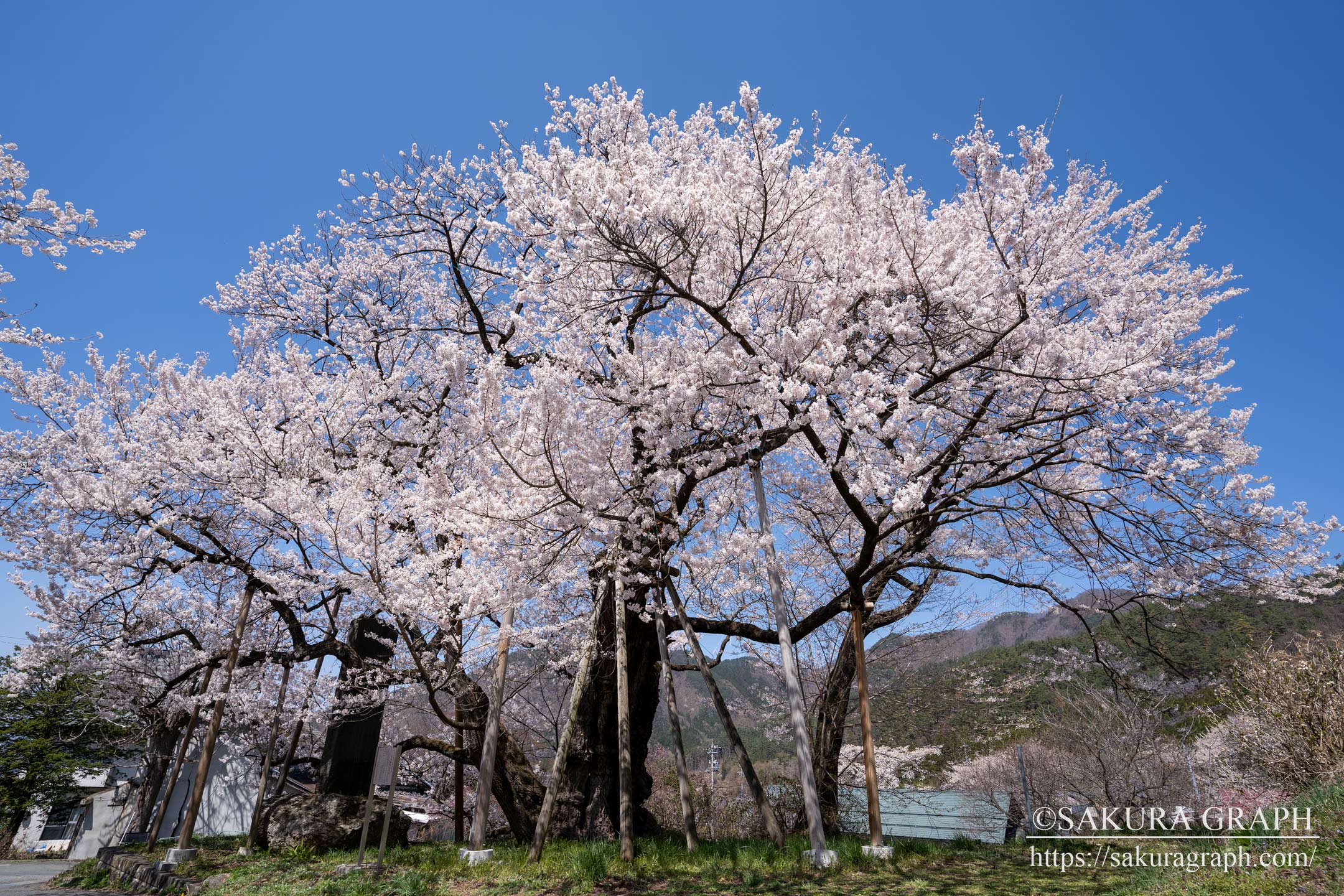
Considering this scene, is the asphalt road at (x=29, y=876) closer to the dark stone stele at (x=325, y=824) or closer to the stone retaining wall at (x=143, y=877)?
the stone retaining wall at (x=143, y=877)

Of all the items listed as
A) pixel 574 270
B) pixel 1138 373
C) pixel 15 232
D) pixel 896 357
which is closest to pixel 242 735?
pixel 15 232

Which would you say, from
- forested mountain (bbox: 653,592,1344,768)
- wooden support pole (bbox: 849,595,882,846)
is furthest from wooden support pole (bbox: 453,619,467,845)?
wooden support pole (bbox: 849,595,882,846)

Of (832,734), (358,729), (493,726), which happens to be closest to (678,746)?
(493,726)

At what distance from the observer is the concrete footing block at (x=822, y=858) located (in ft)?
17.4

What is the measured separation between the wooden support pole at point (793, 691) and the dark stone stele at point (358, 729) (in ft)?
20.6

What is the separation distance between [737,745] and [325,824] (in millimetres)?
6486

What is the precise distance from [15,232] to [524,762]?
8311 mm

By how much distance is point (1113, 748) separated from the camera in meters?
9.56

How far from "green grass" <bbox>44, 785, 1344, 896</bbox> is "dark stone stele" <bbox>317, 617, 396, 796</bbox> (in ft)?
7.98

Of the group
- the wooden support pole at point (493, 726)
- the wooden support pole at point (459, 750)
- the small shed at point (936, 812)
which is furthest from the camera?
the small shed at point (936, 812)

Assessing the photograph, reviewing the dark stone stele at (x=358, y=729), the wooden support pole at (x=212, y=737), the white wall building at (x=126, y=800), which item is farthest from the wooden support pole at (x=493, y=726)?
the white wall building at (x=126, y=800)

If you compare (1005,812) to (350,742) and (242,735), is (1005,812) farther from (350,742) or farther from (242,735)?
(242,735)

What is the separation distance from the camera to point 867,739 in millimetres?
5980

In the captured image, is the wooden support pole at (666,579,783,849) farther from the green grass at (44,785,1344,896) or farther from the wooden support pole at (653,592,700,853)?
the wooden support pole at (653,592,700,853)
